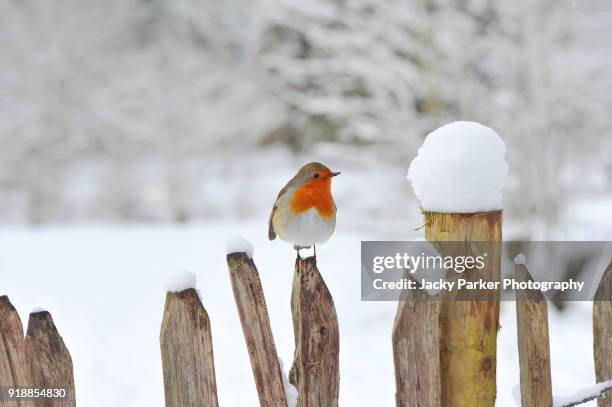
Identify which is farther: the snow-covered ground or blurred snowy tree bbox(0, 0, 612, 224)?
blurred snowy tree bbox(0, 0, 612, 224)

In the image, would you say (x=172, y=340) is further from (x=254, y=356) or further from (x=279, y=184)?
(x=279, y=184)

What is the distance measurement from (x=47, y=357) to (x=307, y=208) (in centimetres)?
74

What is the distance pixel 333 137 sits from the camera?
777cm

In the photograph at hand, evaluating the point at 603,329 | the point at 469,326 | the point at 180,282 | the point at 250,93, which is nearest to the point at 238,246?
the point at 180,282

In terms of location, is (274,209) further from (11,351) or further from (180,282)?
(11,351)

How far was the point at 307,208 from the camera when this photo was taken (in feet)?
4.97

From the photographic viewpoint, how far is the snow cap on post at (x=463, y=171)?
53.8 inches

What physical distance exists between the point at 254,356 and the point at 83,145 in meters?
17.2

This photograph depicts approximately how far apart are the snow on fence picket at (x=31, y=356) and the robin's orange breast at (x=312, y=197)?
66cm

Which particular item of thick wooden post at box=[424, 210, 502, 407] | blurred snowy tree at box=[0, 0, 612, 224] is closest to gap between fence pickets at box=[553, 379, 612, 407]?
thick wooden post at box=[424, 210, 502, 407]

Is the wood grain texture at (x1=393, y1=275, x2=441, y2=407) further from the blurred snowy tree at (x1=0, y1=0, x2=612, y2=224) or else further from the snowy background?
the blurred snowy tree at (x1=0, y1=0, x2=612, y2=224)

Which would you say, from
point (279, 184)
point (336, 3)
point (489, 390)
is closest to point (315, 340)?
point (489, 390)

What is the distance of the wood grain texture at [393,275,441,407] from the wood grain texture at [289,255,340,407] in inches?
6.3

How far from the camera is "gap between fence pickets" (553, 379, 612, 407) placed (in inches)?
56.8
